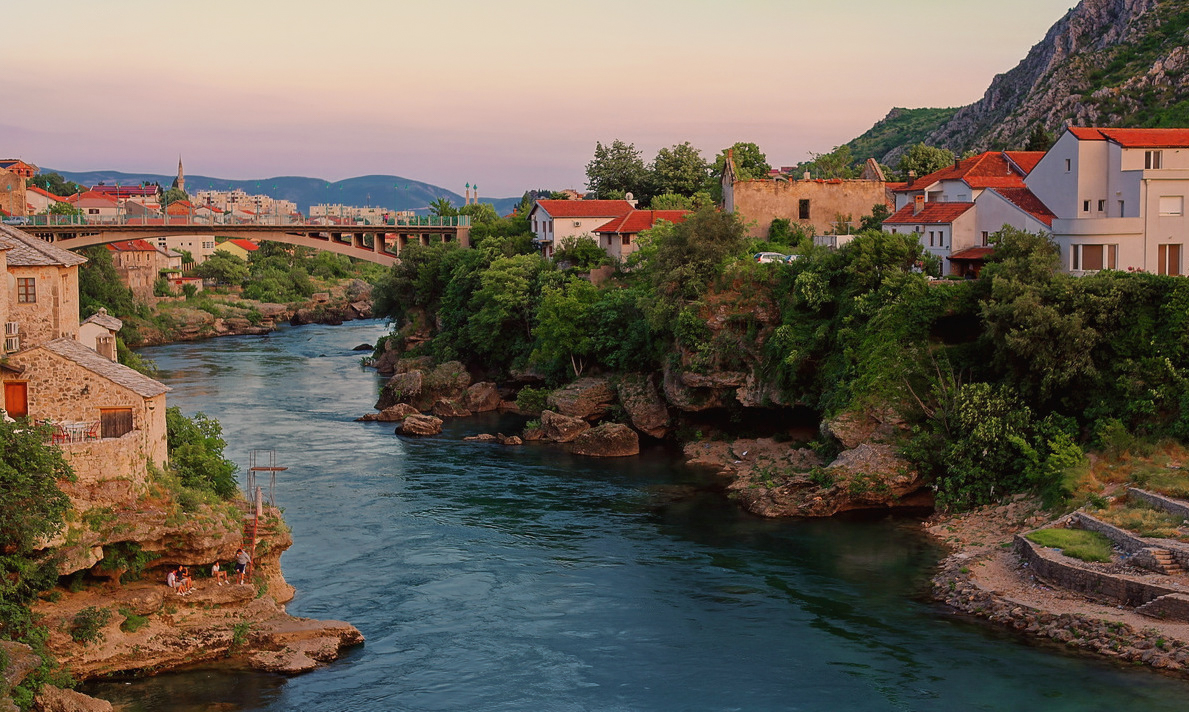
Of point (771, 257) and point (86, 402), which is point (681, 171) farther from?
point (86, 402)

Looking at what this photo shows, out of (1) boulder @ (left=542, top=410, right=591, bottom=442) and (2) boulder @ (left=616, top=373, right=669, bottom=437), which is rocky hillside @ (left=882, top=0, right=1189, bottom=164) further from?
(1) boulder @ (left=542, top=410, right=591, bottom=442)

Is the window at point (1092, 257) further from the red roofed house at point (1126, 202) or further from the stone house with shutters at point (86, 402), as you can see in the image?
the stone house with shutters at point (86, 402)

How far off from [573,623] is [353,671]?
598 centimetres

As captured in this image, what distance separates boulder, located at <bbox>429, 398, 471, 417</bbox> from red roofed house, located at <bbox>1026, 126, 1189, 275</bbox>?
96.4ft

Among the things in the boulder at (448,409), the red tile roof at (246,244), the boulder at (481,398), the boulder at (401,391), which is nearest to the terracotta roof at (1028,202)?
the boulder at (481,398)

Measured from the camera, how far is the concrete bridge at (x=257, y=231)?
254 ft

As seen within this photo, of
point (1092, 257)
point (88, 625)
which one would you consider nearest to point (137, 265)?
point (1092, 257)

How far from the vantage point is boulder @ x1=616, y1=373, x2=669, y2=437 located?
2112 inches

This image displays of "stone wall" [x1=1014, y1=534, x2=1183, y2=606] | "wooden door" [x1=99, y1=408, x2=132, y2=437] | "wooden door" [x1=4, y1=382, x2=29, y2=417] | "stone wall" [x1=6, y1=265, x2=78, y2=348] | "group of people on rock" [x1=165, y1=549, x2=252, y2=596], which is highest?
"stone wall" [x1=6, y1=265, x2=78, y2=348]

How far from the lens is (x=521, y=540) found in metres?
37.3

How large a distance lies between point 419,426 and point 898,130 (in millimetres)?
126594

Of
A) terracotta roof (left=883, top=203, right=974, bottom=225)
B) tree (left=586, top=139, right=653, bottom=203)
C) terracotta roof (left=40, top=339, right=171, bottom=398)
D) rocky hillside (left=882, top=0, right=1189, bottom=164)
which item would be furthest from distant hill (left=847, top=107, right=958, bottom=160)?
terracotta roof (left=40, top=339, right=171, bottom=398)

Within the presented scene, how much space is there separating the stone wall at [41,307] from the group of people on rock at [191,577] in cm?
776

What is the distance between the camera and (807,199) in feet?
226
